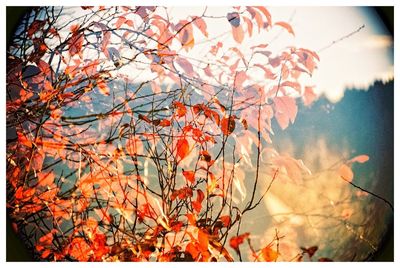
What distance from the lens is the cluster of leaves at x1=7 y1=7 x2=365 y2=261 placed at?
200cm

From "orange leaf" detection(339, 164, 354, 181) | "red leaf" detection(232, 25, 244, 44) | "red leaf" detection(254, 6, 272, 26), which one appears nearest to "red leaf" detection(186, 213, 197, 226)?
"orange leaf" detection(339, 164, 354, 181)

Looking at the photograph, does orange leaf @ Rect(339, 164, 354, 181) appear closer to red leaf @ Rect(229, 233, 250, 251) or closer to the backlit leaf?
red leaf @ Rect(229, 233, 250, 251)

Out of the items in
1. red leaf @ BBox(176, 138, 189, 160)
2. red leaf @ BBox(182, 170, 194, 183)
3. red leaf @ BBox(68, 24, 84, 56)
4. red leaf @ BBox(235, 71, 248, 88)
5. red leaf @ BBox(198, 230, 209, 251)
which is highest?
red leaf @ BBox(68, 24, 84, 56)

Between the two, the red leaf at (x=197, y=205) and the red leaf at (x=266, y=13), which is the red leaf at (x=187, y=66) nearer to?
the red leaf at (x=266, y=13)

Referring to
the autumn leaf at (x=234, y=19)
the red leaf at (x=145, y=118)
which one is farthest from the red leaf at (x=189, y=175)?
the autumn leaf at (x=234, y=19)

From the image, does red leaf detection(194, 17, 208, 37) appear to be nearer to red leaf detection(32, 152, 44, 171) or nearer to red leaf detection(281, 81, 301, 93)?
red leaf detection(281, 81, 301, 93)

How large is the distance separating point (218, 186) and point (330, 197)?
18.4 inches

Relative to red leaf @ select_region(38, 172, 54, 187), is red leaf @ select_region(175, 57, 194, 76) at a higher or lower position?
higher

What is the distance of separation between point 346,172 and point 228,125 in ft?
1.73

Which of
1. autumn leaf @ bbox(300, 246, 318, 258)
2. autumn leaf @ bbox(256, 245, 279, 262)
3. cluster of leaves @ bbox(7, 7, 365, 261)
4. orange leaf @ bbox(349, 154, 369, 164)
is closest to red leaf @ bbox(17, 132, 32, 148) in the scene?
cluster of leaves @ bbox(7, 7, 365, 261)

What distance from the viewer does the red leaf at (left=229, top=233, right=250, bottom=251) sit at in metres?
2.00

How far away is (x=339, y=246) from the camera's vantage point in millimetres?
2021

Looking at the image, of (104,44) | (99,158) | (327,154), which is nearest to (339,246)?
(327,154)

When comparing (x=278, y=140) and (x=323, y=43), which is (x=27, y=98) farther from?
(x=323, y=43)
